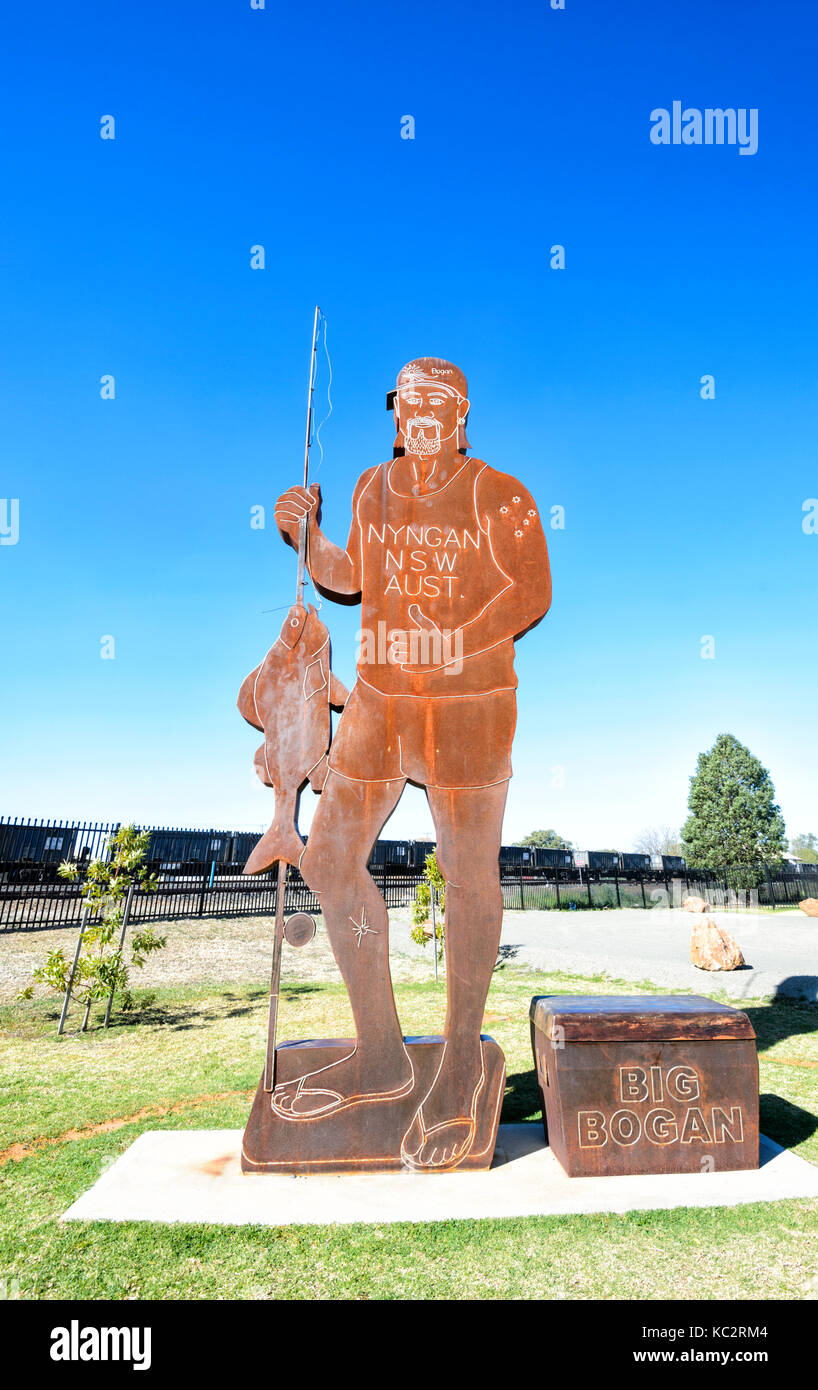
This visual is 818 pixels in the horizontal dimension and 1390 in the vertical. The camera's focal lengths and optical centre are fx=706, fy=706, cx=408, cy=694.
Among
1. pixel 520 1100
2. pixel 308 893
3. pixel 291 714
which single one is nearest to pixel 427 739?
pixel 291 714

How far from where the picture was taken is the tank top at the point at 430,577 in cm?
557

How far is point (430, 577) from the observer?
5809mm

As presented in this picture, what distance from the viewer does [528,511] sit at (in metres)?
5.93

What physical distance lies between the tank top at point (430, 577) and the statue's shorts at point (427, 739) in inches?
4.0

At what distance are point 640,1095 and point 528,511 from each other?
175 inches

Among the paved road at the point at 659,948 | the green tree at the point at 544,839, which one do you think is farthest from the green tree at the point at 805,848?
the paved road at the point at 659,948

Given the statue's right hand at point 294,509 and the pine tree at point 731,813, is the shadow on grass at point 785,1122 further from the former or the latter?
the pine tree at point 731,813

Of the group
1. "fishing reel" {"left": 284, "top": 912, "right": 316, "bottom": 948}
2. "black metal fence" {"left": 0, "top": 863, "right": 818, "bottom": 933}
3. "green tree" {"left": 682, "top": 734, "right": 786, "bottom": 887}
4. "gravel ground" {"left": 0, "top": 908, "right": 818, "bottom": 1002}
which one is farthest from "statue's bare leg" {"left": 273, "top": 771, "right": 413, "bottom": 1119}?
"green tree" {"left": 682, "top": 734, "right": 786, "bottom": 887}

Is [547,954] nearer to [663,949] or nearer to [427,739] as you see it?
[663,949]

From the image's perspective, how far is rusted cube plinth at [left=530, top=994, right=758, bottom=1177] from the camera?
15.5 ft

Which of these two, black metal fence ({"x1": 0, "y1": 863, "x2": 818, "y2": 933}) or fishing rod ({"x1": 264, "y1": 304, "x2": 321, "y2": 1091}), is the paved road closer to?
black metal fence ({"x1": 0, "y1": 863, "x2": 818, "y2": 933})

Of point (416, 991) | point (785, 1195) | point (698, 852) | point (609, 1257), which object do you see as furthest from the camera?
point (698, 852)

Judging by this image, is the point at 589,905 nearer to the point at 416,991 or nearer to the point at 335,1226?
the point at 416,991
